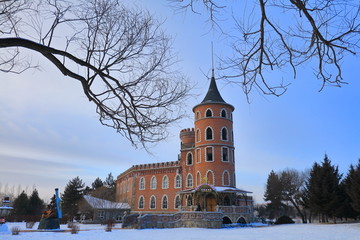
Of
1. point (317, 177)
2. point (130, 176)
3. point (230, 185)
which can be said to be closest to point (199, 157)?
point (230, 185)

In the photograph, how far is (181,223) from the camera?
23875mm

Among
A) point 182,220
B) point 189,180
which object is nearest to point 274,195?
point 189,180

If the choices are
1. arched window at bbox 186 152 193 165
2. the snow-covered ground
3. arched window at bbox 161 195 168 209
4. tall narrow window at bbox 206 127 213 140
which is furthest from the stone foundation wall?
arched window at bbox 161 195 168 209

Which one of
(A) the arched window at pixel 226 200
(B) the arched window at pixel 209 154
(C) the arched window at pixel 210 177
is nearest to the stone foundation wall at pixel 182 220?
(A) the arched window at pixel 226 200

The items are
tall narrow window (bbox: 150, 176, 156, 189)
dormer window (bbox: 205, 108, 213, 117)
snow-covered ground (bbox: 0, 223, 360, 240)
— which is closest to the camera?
snow-covered ground (bbox: 0, 223, 360, 240)

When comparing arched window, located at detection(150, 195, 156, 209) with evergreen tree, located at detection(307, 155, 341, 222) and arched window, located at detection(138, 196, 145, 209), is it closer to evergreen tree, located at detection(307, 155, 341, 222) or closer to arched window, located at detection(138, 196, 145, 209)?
arched window, located at detection(138, 196, 145, 209)

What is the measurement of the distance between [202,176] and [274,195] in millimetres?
20280

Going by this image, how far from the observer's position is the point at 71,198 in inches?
1916

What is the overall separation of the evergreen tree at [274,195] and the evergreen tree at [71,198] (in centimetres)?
3055

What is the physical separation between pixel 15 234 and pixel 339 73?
15894mm

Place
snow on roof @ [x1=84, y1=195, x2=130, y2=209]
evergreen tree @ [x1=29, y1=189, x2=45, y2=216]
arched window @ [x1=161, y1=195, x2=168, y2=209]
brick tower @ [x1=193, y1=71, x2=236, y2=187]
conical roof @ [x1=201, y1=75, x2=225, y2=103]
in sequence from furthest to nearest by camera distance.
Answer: evergreen tree @ [x1=29, y1=189, x2=45, y2=216]
snow on roof @ [x1=84, y1=195, x2=130, y2=209]
arched window @ [x1=161, y1=195, x2=168, y2=209]
conical roof @ [x1=201, y1=75, x2=225, y2=103]
brick tower @ [x1=193, y1=71, x2=236, y2=187]

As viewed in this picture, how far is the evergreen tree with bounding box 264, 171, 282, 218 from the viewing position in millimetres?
46312

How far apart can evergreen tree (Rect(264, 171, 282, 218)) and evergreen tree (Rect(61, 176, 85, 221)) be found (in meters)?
30.5

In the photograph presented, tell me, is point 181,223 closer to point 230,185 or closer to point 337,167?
point 230,185
